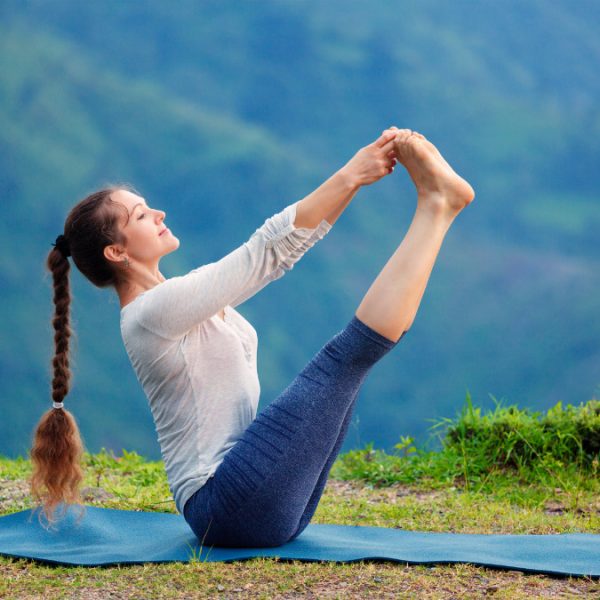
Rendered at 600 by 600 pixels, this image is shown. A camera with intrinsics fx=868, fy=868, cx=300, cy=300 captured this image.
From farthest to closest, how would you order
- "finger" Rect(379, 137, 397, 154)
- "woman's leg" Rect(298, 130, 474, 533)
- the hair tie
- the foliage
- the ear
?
the foliage
the hair tie
the ear
"finger" Rect(379, 137, 397, 154)
"woman's leg" Rect(298, 130, 474, 533)

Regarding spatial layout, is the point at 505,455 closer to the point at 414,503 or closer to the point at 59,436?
the point at 414,503

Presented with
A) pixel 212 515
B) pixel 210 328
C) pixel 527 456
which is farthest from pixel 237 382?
pixel 527 456

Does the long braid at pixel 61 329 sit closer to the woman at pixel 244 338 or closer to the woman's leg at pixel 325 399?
the woman at pixel 244 338

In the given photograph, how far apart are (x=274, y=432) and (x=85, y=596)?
0.70 m

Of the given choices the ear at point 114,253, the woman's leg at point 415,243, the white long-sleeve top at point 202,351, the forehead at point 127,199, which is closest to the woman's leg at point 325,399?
the woman's leg at point 415,243

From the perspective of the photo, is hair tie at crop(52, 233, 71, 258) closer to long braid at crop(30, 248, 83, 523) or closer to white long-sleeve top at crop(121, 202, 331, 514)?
long braid at crop(30, 248, 83, 523)

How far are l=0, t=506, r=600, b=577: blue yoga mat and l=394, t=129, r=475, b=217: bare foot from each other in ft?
3.49

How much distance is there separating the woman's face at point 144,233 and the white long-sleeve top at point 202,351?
0.17 m

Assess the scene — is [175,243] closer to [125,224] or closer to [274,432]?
[125,224]

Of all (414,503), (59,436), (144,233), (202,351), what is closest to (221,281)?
(202,351)

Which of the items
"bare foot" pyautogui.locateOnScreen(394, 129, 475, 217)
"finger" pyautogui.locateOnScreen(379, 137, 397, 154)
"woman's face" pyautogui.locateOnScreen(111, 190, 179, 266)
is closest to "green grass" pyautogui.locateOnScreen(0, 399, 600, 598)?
"woman's face" pyautogui.locateOnScreen(111, 190, 179, 266)

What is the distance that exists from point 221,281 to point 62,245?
712 mm

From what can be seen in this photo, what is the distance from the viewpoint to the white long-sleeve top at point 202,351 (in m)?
2.43

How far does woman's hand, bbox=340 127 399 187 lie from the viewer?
2.51 m
